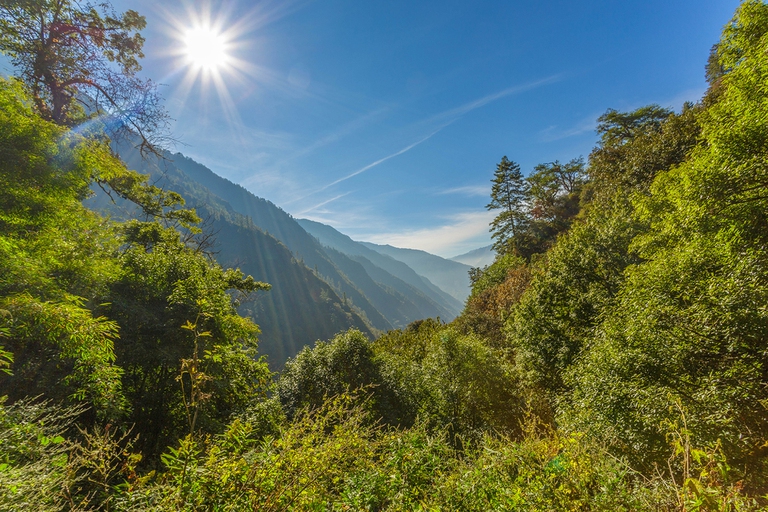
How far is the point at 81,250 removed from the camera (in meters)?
6.78

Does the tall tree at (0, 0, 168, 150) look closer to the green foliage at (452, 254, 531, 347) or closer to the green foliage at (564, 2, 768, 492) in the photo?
the green foliage at (564, 2, 768, 492)

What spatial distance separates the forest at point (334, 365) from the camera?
2777 millimetres

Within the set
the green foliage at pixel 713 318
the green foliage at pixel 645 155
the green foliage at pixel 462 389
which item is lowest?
the green foliage at pixel 462 389

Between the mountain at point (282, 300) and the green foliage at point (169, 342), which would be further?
the mountain at point (282, 300)

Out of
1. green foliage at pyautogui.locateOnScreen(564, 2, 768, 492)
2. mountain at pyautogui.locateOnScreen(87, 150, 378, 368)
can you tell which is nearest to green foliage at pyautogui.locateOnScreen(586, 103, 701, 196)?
green foliage at pyautogui.locateOnScreen(564, 2, 768, 492)

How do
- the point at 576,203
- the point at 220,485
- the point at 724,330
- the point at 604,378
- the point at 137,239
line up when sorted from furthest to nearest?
the point at 576,203 < the point at 137,239 < the point at 604,378 < the point at 724,330 < the point at 220,485

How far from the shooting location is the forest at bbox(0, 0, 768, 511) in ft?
9.11

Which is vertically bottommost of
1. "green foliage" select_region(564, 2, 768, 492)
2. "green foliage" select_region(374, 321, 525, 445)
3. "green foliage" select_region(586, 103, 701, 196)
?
"green foliage" select_region(374, 321, 525, 445)

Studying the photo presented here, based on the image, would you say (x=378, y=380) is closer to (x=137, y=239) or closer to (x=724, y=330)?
(x=724, y=330)

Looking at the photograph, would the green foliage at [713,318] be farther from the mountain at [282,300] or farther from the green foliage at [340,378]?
the mountain at [282,300]

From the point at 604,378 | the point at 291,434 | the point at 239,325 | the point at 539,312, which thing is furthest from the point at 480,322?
the point at 291,434

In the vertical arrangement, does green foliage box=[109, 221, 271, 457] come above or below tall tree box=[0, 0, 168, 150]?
below

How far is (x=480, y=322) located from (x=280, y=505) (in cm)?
2489

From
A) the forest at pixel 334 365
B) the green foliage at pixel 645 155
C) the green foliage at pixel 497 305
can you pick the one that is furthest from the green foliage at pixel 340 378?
the green foliage at pixel 645 155
